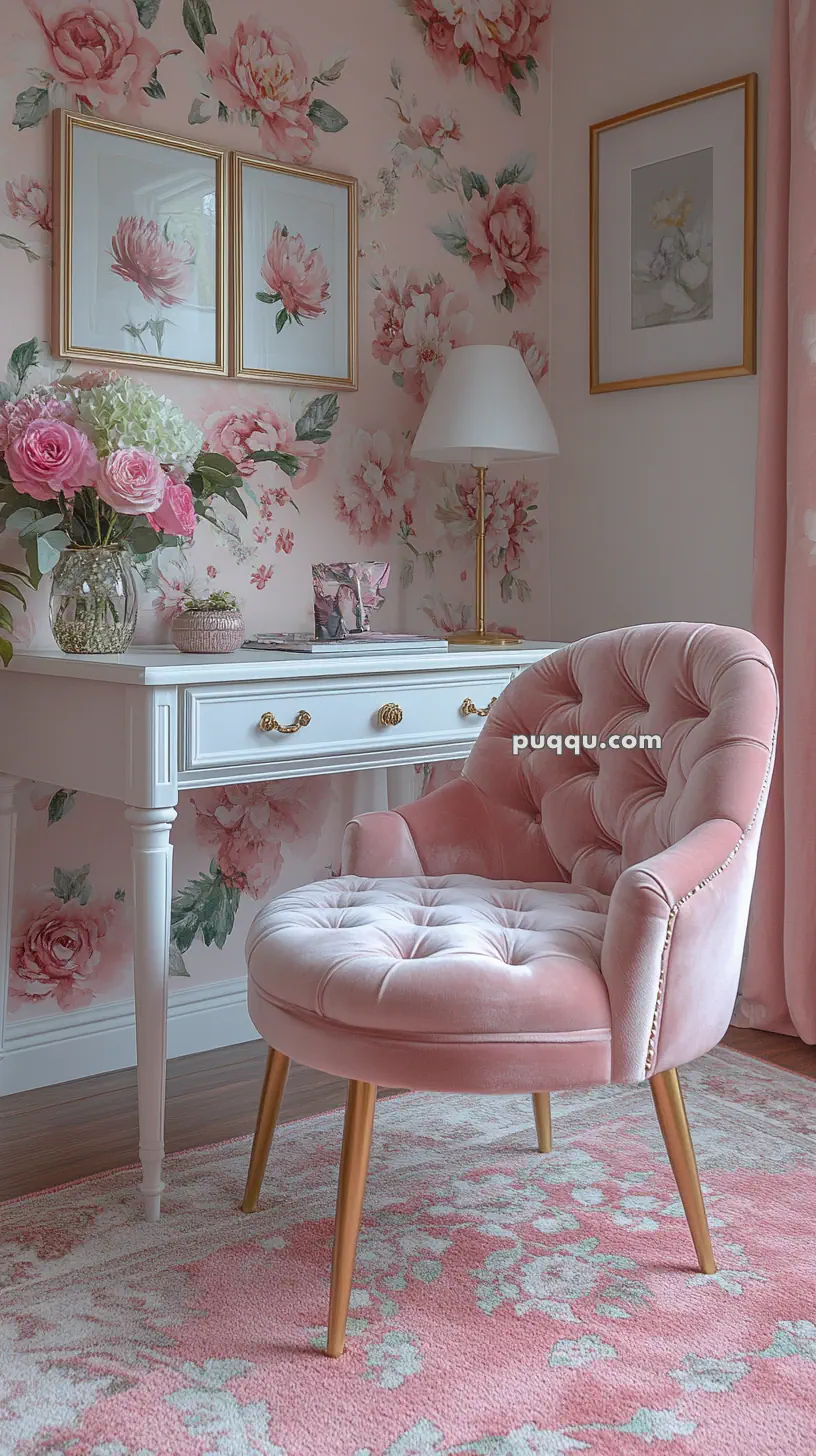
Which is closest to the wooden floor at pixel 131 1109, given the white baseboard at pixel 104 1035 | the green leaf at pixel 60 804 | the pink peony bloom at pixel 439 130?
the white baseboard at pixel 104 1035

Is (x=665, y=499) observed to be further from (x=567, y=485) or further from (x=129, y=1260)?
(x=129, y=1260)

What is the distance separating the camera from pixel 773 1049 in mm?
2490

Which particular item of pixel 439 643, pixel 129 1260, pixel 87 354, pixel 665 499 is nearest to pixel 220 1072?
pixel 129 1260

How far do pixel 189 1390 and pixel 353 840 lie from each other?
0.79m

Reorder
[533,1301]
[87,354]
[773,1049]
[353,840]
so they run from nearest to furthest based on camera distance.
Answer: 1. [533,1301]
2. [353,840]
3. [87,354]
4. [773,1049]

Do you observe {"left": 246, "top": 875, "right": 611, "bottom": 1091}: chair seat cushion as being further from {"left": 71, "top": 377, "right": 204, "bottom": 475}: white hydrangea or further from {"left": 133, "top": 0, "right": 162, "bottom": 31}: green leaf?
{"left": 133, "top": 0, "right": 162, "bottom": 31}: green leaf

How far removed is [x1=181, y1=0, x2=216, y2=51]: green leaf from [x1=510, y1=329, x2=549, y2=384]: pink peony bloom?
0.95 meters

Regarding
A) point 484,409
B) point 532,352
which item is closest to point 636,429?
point 532,352

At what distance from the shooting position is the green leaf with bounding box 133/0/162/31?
2.33 metres

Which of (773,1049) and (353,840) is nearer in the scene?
(353,840)

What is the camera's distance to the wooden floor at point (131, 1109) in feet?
6.61

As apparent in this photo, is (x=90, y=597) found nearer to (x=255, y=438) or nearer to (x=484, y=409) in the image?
(x=255, y=438)

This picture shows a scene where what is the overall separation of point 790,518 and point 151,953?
1467 mm

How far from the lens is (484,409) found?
2.56 m
